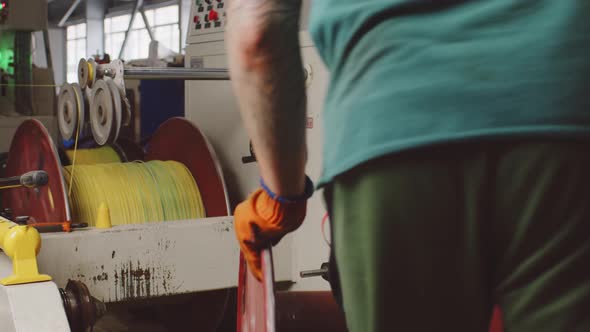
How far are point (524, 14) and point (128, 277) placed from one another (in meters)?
1.82

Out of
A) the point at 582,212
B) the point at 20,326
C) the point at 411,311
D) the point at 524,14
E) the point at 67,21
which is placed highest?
the point at 67,21

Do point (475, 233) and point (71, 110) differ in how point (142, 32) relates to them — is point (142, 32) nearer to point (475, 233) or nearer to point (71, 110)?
point (71, 110)

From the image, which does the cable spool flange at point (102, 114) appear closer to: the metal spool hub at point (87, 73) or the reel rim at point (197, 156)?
the metal spool hub at point (87, 73)

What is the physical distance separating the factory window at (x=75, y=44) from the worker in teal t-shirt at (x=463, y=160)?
15.2 m

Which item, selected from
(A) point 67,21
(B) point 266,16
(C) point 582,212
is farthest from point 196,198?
(A) point 67,21

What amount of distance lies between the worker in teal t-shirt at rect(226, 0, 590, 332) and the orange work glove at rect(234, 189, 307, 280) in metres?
0.25

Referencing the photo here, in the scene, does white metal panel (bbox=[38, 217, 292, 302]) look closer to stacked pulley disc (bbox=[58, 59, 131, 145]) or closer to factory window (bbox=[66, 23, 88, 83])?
stacked pulley disc (bbox=[58, 59, 131, 145])

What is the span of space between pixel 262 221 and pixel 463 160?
0.42 m

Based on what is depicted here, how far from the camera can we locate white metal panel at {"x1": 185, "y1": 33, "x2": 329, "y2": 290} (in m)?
2.42

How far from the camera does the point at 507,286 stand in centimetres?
76

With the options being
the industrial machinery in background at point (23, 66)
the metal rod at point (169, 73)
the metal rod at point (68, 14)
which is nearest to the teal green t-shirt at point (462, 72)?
the metal rod at point (169, 73)

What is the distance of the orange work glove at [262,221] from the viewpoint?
3.40 feet

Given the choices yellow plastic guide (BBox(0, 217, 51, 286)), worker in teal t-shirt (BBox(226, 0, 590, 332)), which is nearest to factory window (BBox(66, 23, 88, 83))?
yellow plastic guide (BBox(0, 217, 51, 286))

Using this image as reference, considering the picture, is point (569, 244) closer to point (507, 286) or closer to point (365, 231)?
point (507, 286)
